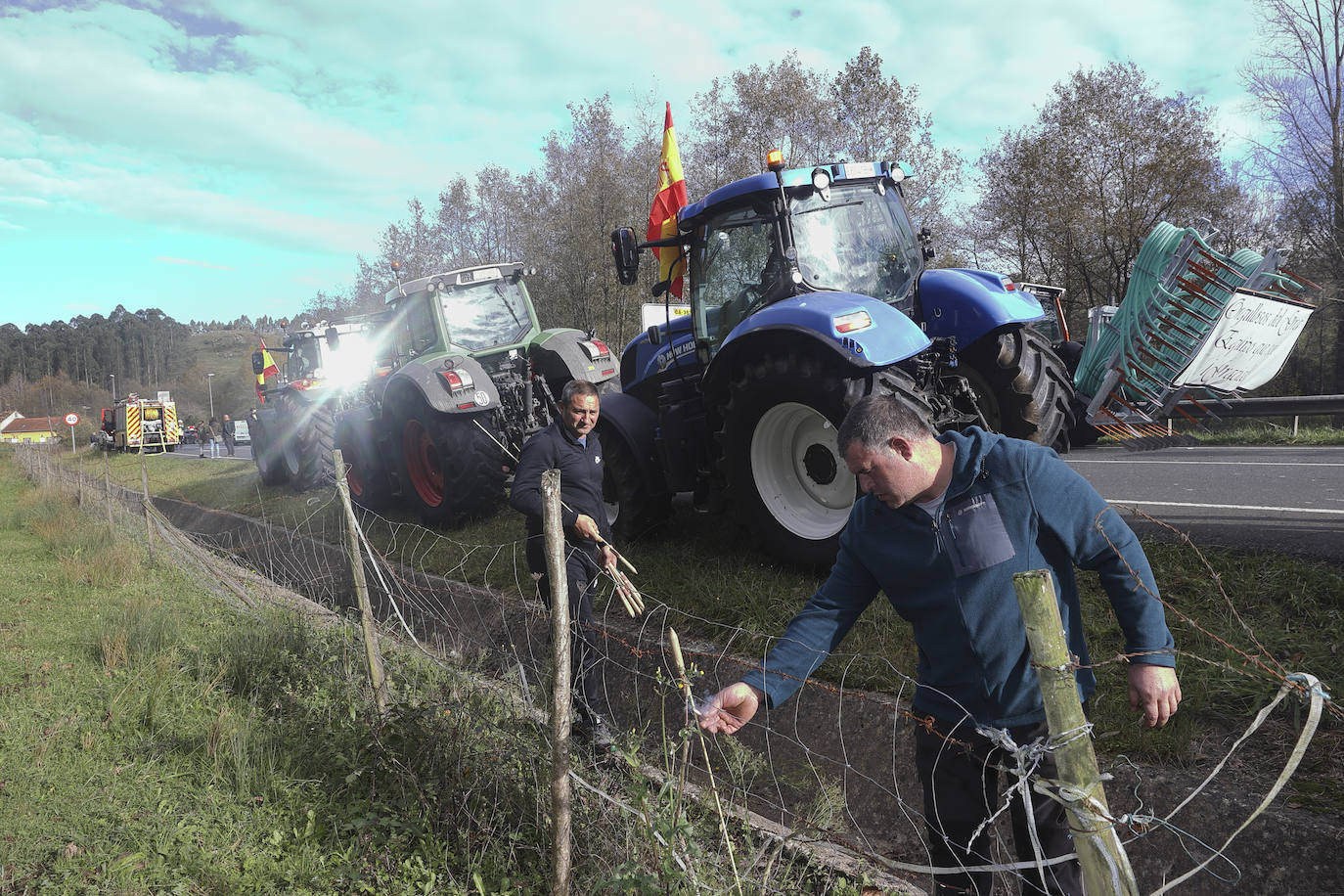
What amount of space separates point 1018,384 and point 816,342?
1.49 m

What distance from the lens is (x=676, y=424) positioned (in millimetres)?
5824

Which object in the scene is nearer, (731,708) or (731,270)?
(731,708)

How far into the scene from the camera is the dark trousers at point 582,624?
379 centimetres

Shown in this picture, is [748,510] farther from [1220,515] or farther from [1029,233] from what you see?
[1029,233]

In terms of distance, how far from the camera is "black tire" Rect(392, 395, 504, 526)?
7707 millimetres

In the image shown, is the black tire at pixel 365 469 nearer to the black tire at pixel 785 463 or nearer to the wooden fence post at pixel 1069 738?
the black tire at pixel 785 463

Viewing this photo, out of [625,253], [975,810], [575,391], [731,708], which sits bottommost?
[975,810]

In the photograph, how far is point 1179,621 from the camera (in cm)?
368

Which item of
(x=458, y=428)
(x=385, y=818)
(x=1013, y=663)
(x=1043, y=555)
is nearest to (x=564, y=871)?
(x=385, y=818)

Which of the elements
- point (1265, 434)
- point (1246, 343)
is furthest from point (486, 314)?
point (1265, 434)

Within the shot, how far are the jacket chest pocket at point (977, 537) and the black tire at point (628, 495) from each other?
400 cm

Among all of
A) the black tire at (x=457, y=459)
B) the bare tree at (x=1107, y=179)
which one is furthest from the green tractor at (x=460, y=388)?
the bare tree at (x=1107, y=179)

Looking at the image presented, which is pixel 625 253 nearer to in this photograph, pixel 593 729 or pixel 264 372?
pixel 593 729

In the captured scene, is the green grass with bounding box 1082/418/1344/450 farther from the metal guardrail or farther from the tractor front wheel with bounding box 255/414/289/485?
the tractor front wheel with bounding box 255/414/289/485
